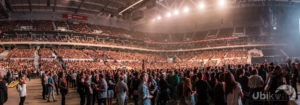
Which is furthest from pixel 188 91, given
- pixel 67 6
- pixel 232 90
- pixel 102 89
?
pixel 67 6

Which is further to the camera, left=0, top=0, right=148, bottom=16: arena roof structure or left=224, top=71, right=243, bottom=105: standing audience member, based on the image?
left=0, top=0, right=148, bottom=16: arena roof structure

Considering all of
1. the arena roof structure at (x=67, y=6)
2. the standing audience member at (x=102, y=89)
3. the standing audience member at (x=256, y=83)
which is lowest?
the standing audience member at (x=102, y=89)

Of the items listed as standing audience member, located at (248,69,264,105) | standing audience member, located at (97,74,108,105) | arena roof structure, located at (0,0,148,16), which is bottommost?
standing audience member, located at (97,74,108,105)

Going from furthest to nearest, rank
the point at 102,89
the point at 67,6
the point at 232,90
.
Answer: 1. the point at 67,6
2. the point at 102,89
3. the point at 232,90

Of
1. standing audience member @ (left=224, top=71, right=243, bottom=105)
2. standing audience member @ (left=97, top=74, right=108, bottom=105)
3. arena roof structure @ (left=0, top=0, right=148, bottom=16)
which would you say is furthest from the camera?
arena roof structure @ (left=0, top=0, right=148, bottom=16)

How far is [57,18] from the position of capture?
43.4m

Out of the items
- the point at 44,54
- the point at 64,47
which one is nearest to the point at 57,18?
the point at 64,47

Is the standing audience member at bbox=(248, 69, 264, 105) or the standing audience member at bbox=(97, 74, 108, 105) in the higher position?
the standing audience member at bbox=(248, 69, 264, 105)

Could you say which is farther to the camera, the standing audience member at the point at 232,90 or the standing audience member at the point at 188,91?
the standing audience member at the point at 188,91

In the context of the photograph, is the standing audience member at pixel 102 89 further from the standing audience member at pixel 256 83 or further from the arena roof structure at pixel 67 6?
the arena roof structure at pixel 67 6

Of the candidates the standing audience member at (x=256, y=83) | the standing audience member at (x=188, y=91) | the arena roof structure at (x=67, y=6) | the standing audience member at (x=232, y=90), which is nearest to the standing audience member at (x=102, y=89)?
the standing audience member at (x=188, y=91)

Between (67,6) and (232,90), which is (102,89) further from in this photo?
(67,6)

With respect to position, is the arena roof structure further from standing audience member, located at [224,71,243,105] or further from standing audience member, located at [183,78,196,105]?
standing audience member, located at [224,71,243,105]

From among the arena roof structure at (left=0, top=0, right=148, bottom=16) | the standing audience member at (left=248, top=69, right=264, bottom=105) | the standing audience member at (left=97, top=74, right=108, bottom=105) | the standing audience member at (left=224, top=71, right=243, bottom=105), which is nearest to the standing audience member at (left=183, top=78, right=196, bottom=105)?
the standing audience member at (left=224, top=71, right=243, bottom=105)
